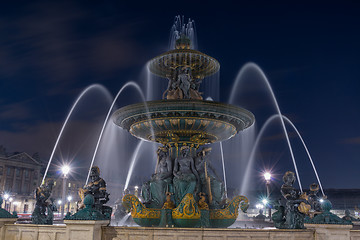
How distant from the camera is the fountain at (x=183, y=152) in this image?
1116 centimetres

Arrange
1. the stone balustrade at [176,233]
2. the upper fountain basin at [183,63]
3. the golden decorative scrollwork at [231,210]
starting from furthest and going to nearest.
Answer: the upper fountain basin at [183,63] → the golden decorative scrollwork at [231,210] → the stone balustrade at [176,233]

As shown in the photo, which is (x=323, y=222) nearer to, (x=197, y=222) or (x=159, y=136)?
(x=197, y=222)

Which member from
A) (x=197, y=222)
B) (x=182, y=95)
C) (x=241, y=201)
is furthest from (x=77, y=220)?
(x=182, y=95)

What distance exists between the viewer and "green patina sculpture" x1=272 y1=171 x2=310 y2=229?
29.0 ft

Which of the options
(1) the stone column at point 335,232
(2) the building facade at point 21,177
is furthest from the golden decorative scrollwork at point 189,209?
(2) the building facade at point 21,177

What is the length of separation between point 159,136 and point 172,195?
2.55m

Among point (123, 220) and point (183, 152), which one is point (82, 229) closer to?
point (123, 220)

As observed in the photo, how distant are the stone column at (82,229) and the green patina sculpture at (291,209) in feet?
15.7

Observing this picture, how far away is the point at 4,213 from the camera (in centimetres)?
930

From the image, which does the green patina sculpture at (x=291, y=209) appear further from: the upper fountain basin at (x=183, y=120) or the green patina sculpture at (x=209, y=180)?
the upper fountain basin at (x=183, y=120)

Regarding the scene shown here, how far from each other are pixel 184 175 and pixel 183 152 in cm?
106

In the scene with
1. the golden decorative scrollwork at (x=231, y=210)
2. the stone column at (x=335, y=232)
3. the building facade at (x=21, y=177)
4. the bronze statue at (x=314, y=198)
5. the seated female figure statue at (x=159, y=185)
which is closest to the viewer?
the stone column at (x=335, y=232)

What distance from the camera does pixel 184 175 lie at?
477 inches

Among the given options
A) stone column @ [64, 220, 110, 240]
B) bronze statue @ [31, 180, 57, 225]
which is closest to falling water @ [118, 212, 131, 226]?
bronze statue @ [31, 180, 57, 225]
